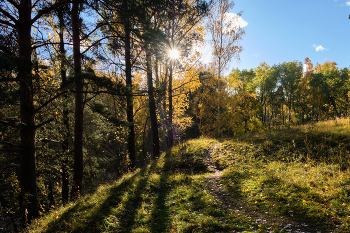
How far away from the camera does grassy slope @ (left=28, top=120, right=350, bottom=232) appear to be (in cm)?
428

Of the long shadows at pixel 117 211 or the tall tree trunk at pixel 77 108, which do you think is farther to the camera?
the tall tree trunk at pixel 77 108

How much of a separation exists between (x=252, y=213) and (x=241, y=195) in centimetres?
104

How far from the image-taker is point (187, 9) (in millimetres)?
8727

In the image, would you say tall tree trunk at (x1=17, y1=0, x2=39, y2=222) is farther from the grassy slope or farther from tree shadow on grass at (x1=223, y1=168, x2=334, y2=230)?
tree shadow on grass at (x1=223, y1=168, x2=334, y2=230)

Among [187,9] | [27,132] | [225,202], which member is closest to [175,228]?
[225,202]

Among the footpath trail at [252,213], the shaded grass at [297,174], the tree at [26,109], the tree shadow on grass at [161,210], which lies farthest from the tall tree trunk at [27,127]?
the shaded grass at [297,174]

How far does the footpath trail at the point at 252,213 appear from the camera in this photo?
3.81 meters

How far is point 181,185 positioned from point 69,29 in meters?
7.94

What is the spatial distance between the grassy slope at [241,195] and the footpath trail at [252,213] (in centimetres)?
13

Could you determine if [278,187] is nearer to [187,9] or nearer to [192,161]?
[192,161]

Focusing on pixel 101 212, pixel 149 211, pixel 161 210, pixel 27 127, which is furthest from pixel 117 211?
pixel 27 127

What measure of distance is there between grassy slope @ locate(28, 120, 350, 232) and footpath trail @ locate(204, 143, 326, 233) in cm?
13

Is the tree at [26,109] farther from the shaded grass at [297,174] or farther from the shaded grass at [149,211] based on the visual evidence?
the shaded grass at [297,174]

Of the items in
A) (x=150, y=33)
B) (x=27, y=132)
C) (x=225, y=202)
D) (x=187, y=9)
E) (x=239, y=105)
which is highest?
(x=187, y=9)
